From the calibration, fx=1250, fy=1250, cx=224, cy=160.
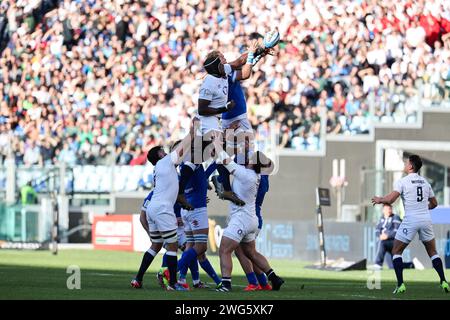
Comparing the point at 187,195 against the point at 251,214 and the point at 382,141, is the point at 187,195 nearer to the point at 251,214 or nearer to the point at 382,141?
the point at 251,214

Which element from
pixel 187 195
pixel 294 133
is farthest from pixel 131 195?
pixel 187 195

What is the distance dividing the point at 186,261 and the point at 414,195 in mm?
3584

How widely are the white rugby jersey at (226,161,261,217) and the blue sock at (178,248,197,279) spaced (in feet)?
3.53

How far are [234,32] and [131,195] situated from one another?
5.77 m

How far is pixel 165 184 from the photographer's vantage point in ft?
57.1

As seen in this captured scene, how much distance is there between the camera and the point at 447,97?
113ft

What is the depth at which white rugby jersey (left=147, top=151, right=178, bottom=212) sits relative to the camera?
57.1 feet

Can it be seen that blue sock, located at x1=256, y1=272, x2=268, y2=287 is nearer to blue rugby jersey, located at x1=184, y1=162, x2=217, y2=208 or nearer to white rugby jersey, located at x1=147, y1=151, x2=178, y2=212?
blue rugby jersey, located at x1=184, y1=162, x2=217, y2=208

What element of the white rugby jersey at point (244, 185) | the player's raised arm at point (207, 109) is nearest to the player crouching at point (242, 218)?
the white rugby jersey at point (244, 185)

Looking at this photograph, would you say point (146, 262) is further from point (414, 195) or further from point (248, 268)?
point (414, 195)

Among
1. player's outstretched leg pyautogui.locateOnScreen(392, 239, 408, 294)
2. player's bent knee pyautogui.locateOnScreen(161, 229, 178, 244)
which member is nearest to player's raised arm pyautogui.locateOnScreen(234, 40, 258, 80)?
player's bent knee pyautogui.locateOnScreen(161, 229, 178, 244)

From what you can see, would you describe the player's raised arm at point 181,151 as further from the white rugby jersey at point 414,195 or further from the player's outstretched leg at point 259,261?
the white rugby jersey at point 414,195

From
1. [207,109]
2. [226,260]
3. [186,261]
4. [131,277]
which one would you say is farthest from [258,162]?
[131,277]

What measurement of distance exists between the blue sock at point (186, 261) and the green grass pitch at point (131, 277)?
1.35 ft
